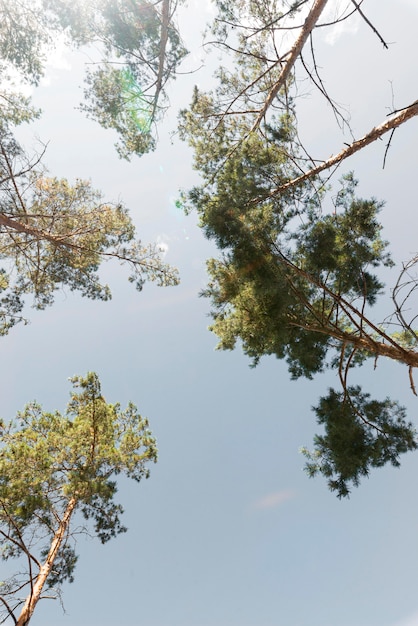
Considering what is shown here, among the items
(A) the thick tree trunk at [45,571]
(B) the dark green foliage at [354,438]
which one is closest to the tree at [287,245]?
(B) the dark green foliage at [354,438]

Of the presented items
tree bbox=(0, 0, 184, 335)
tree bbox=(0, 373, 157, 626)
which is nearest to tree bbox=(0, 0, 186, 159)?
tree bbox=(0, 0, 184, 335)

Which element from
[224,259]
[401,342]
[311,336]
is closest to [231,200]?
[224,259]

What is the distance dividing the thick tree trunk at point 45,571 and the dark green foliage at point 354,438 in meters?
5.88

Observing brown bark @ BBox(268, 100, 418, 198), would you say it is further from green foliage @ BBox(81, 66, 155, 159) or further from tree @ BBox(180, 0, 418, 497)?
green foliage @ BBox(81, 66, 155, 159)

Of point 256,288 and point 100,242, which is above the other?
point 100,242

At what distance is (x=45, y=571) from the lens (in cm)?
705

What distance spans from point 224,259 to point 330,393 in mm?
4040

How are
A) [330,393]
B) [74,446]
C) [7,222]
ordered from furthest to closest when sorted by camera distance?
[74,446] → [330,393] → [7,222]

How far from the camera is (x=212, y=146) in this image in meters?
7.89

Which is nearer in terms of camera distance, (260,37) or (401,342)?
(260,37)

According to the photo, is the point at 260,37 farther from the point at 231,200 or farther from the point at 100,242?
the point at 100,242

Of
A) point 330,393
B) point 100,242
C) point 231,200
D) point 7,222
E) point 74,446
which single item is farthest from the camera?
point 100,242

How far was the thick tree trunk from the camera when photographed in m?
6.07

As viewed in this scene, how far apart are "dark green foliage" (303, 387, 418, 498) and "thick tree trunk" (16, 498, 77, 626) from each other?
19.3 feet
